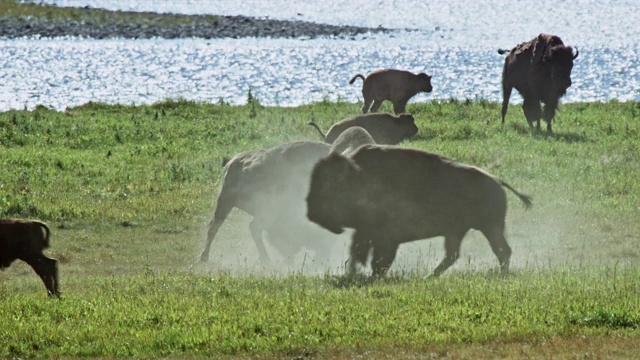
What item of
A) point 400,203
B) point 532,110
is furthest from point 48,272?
point 532,110

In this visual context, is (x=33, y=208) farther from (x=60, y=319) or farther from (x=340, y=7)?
(x=340, y=7)

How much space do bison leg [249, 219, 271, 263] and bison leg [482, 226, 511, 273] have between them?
3.42m

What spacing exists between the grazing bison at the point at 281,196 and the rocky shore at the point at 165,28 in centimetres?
6728

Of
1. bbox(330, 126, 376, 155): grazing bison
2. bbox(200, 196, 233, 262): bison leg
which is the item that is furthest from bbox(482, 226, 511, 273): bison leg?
bbox(200, 196, 233, 262): bison leg

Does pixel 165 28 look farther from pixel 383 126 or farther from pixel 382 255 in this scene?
pixel 382 255

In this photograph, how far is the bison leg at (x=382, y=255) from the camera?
12656 mm

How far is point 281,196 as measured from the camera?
49.5ft

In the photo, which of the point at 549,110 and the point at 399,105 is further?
the point at 399,105

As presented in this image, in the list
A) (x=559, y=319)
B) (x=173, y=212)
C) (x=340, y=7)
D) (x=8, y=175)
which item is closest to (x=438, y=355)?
(x=559, y=319)

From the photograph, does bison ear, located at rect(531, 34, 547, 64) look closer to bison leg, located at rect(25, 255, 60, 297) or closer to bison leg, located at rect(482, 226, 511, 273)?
bison leg, located at rect(482, 226, 511, 273)

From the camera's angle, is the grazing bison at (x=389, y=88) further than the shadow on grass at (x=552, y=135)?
Yes

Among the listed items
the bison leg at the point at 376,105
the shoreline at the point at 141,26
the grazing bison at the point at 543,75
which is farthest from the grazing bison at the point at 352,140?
the shoreline at the point at 141,26

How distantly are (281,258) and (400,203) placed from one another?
322cm

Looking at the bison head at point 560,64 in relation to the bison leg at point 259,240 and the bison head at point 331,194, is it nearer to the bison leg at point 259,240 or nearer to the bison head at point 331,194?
the bison leg at point 259,240
